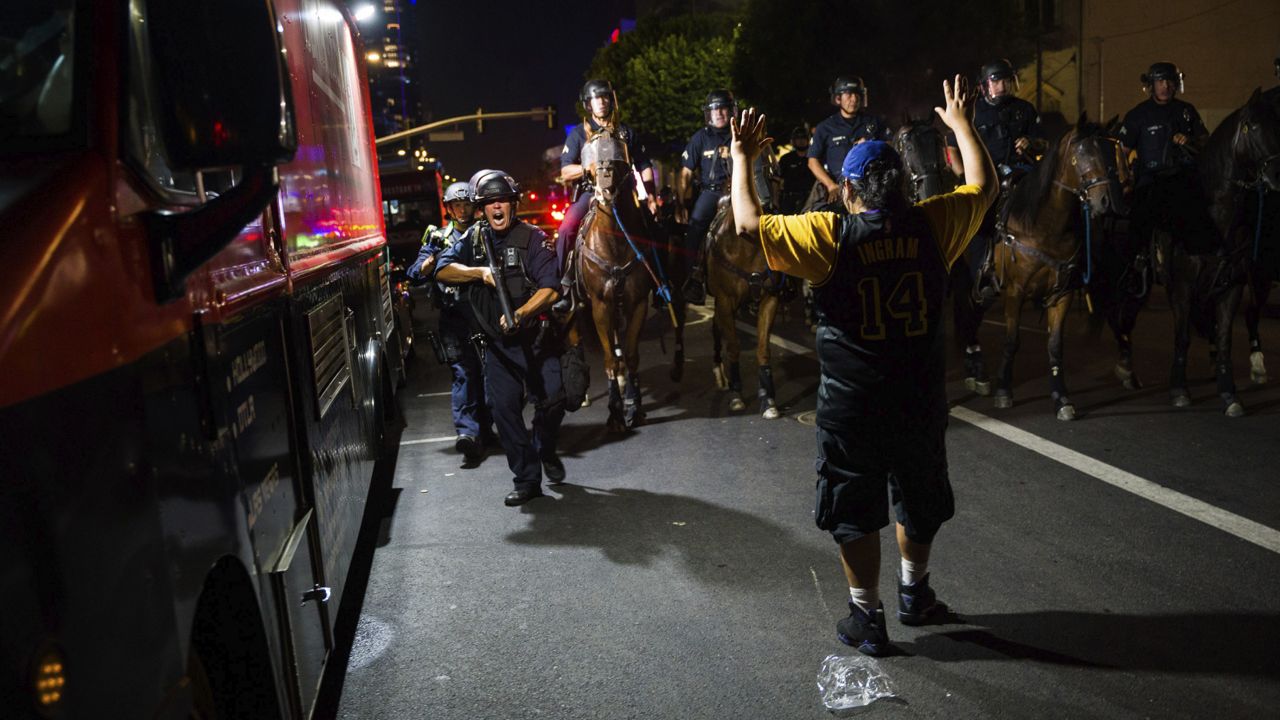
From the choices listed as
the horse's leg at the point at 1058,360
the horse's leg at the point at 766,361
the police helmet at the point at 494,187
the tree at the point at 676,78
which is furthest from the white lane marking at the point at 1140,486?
the tree at the point at 676,78

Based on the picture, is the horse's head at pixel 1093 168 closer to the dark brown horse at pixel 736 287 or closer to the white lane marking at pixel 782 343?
the dark brown horse at pixel 736 287

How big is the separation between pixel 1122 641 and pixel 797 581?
1487 mm

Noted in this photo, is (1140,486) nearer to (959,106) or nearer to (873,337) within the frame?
(959,106)

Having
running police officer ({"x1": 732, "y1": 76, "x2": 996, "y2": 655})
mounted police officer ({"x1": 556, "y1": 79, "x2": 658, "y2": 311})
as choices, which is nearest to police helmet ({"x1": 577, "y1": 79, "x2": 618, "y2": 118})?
mounted police officer ({"x1": 556, "y1": 79, "x2": 658, "y2": 311})

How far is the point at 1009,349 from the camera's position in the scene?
838cm

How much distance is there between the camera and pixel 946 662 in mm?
3963

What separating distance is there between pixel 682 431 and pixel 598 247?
71.6 inches

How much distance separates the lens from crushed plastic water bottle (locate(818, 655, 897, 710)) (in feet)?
12.2

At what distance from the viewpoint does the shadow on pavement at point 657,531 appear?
5.29 meters

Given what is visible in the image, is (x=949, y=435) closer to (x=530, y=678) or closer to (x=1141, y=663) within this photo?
(x=1141, y=663)

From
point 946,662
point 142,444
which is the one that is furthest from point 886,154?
point 142,444

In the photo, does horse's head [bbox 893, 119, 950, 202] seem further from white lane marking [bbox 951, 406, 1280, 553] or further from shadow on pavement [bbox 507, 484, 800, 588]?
shadow on pavement [bbox 507, 484, 800, 588]

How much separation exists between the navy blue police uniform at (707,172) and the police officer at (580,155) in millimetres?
628

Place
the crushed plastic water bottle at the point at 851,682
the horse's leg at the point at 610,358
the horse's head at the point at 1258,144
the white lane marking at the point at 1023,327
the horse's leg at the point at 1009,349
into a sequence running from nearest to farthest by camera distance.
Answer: the crushed plastic water bottle at the point at 851,682
the horse's head at the point at 1258,144
the horse's leg at the point at 1009,349
the horse's leg at the point at 610,358
the white lane marking at the point at 1023,327
